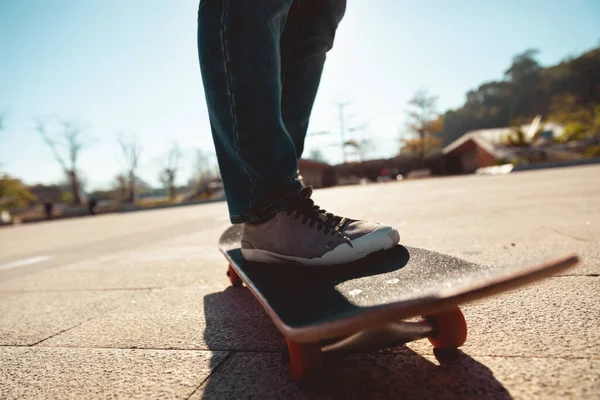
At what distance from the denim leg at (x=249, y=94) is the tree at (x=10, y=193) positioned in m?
39.9

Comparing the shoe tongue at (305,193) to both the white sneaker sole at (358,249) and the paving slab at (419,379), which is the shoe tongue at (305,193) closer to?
the white sneaker sole at (358,249)

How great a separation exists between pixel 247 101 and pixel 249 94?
0.06ft

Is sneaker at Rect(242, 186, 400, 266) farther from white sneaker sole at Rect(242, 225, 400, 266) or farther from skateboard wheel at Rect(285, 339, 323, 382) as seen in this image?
skateboard wheel at Rect(285, 339, 323, 382)

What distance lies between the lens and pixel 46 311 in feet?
3.93

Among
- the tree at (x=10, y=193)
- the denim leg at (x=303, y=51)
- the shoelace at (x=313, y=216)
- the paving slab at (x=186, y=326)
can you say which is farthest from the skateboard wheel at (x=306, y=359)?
the tree at (x=10, y=193)

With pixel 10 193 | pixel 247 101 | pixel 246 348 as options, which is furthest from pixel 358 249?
pixel 10 193

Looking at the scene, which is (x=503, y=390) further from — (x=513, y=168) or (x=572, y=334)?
(x=513, y=168)

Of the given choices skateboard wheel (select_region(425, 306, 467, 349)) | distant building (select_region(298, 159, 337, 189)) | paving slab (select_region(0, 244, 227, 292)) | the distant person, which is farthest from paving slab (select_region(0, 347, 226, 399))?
distant building (select_region(298, 159, 337, 189))

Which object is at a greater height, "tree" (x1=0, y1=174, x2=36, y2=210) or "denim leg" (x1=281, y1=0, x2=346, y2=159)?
"tree" (x1=0, y1=174, x2=36, y2=210)

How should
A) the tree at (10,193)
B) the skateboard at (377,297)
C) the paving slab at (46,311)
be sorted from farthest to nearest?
the tree at (10,193) < the paving slab at (46,311) < the skateboard at (377,297)

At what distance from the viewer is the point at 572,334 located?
62 centimetres

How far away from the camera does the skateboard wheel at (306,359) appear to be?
1.73 feet

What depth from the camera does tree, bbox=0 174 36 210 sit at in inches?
1244

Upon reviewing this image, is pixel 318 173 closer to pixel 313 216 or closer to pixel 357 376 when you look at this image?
pixel 313 216
